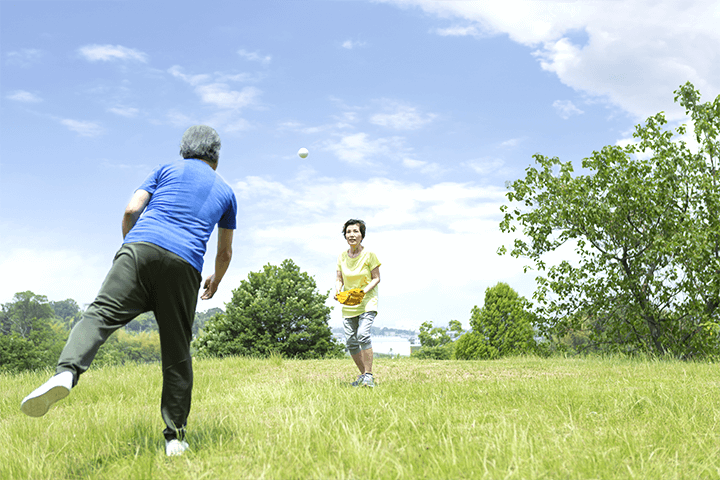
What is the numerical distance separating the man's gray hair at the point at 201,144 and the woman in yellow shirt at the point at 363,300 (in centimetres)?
301

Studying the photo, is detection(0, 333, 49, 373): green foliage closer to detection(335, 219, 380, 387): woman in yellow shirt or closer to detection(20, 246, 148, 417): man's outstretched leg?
detection(335, 219, 380, 387): woman in yellow shirt

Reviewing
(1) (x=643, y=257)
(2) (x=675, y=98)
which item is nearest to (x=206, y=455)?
(1) (x=643, y=257)

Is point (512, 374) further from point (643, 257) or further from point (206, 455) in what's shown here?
point (643, 257)

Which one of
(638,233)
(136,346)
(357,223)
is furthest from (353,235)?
(136,346)

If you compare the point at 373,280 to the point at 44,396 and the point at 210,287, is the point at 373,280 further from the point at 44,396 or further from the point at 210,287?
the point at 44,396

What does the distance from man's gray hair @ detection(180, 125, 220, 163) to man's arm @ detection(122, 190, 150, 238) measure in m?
0.45

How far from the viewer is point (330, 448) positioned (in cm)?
288

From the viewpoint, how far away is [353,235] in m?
6.27

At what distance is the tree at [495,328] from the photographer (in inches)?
682

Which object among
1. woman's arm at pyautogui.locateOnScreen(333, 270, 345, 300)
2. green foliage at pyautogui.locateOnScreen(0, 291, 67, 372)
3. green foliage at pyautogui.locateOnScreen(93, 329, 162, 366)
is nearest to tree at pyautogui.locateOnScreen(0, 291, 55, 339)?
green foliage at pyautogui.locateOnScreen(0, 291, 67, 372)

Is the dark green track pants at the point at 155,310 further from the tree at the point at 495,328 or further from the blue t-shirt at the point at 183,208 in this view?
the tree at the point at 495,328

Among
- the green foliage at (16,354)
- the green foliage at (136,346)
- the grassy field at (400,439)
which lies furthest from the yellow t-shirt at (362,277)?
the green foliage at (136,346)

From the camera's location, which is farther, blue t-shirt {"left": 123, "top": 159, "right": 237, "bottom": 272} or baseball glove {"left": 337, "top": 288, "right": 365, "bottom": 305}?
baseball glove {"left": 337, "top": 288, "right": 365, "bottom": 305}

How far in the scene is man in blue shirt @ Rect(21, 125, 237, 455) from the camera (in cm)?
277
